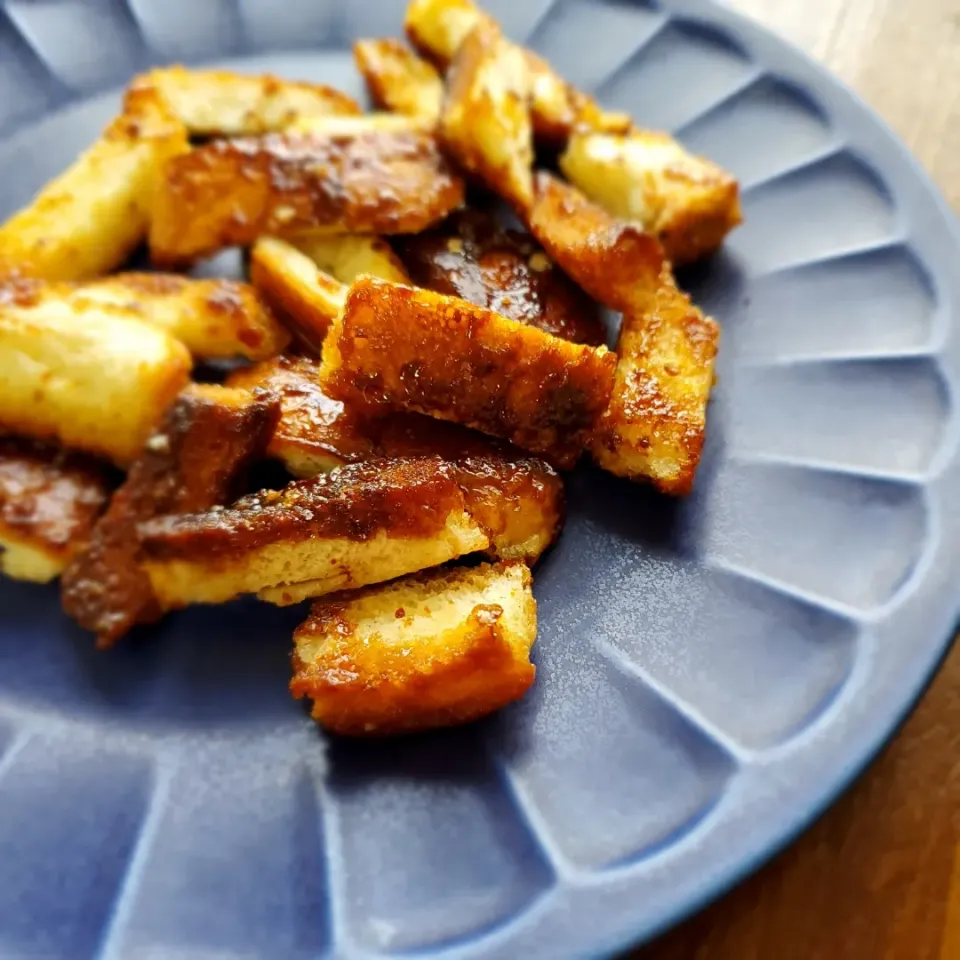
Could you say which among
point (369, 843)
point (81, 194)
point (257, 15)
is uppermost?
point (257, 15)

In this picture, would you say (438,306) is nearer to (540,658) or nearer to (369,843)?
(540,658)

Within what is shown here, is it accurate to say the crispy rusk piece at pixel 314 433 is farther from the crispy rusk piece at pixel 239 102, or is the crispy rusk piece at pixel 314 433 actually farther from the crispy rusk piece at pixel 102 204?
the crispy rusk piece at pixel 239 102

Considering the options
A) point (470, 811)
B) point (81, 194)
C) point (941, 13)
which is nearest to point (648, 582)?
point (470, 811)

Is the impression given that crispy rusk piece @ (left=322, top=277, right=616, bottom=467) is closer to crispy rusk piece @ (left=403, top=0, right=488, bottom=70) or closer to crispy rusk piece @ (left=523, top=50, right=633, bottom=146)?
crispy rusk piece @ (left=523, top=50, right=633, bottom=146)

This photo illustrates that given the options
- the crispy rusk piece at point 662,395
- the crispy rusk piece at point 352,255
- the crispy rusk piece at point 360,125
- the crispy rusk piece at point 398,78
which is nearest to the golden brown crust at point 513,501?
the crispy rusk piece at point 662,395

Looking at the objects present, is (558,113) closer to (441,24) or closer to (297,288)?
(441,24)

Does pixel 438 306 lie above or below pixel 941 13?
below

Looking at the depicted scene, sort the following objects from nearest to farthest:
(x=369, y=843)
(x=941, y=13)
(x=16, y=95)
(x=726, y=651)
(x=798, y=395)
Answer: (x=369, y=843), (x=726, y=651), (x=798, y=395), (x=16, y=95), (x=941, y=13)
